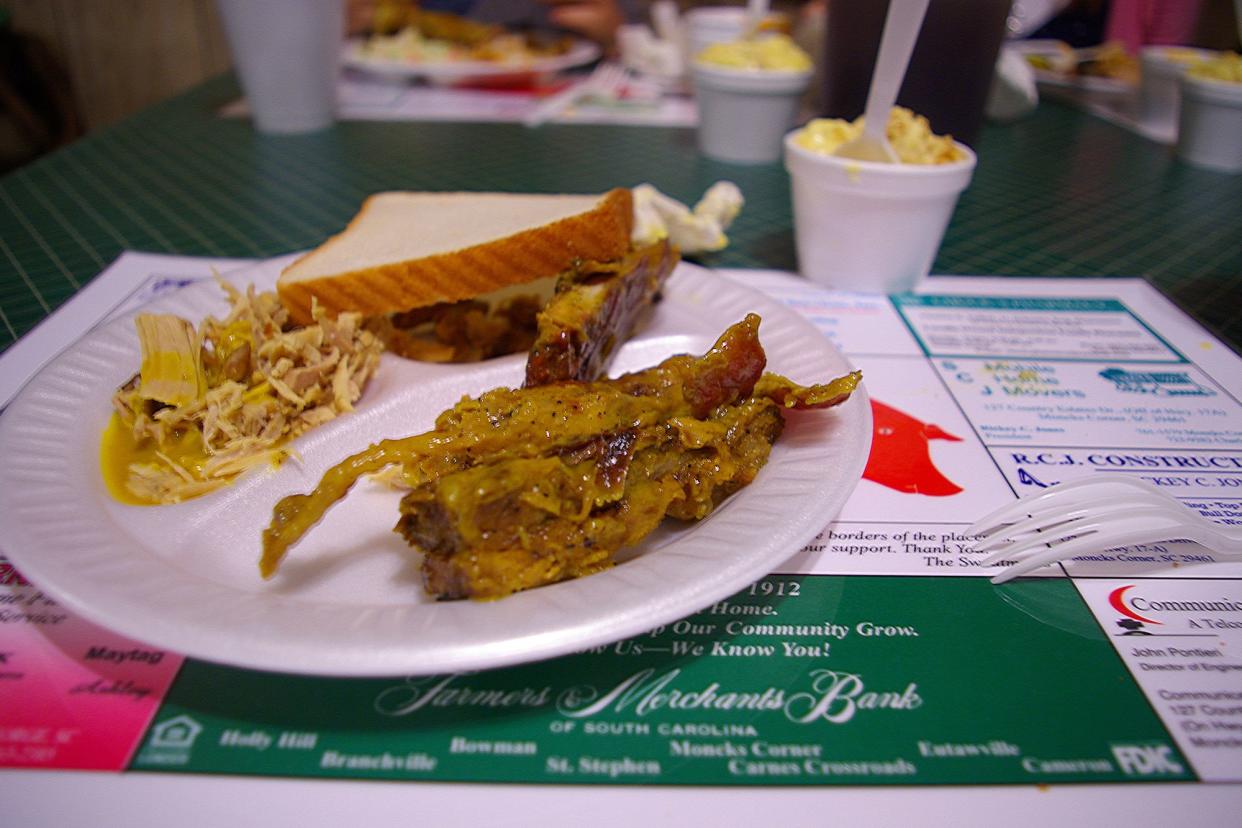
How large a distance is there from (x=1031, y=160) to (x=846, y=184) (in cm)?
210

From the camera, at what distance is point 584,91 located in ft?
14.6

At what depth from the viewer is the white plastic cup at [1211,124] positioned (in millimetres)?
3082

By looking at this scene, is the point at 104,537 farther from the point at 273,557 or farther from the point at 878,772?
the point at 878,772

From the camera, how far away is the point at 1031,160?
3598 millimetres

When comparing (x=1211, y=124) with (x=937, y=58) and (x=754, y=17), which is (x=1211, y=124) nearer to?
(x=937, y=58)

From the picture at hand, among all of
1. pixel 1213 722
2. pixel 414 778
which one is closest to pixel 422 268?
pixel 414 778

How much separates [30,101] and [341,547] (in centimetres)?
574

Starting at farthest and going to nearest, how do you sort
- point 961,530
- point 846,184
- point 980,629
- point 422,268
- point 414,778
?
1. point 846,184
2. point 422,268
3. point 961,530
4. point 980,629
5. point 414,778

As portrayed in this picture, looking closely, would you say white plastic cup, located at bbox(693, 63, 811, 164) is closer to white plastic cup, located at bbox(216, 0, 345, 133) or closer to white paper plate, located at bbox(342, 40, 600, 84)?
white paper plate, located at bbox(342, 40, 600, 84)

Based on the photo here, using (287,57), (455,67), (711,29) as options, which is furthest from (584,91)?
(287,57)

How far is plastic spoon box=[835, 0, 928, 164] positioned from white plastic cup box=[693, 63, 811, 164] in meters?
1.13

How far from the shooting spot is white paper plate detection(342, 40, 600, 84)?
412 centimetres

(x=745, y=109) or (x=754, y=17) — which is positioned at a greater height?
(x=754, y=17)

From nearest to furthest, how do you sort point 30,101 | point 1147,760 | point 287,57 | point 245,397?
1. point 1147,760
2. point 245,397
3. point 287,57
4. point 30,101
